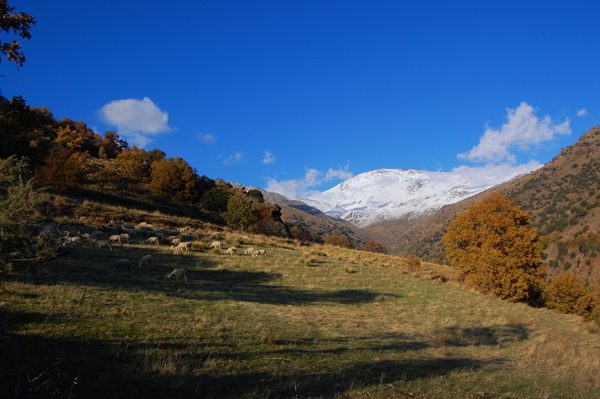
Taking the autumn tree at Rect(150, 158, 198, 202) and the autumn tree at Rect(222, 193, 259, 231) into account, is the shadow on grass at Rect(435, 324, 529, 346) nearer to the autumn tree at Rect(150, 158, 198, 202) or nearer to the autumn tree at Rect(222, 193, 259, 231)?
the autumn tree at Rect(222, 193, 259, 231)

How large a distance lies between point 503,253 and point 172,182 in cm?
6011

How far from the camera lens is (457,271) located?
35.1m

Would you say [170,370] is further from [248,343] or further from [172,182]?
[172,182]

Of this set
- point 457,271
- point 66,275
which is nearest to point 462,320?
point 66,275

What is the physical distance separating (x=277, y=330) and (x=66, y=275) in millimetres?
7531

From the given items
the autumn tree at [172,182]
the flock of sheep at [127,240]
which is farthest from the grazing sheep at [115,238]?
the autumn tree at [172,182]

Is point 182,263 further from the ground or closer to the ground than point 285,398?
further from the ground

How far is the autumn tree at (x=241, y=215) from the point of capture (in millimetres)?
45844

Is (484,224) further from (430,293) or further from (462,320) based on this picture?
(462,320)

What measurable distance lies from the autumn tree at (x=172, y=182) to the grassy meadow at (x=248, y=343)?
52.3 meters

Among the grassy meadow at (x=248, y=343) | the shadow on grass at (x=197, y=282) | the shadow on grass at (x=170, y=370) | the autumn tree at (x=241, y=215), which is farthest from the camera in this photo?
the autumn tree at (x=241, y=215)

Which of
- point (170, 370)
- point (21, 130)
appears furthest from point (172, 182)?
point (170, 370)

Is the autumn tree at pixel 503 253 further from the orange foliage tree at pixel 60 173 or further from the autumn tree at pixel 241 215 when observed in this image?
the orange foliage tree at pixel 60 173

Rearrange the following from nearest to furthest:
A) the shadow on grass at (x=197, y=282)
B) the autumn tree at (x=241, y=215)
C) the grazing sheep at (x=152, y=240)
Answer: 1. the shadow on grass at (x=197, y=282)
2. the grazing sheep at (x=152, y=240)
3. the autumn tree at (x=241, y=215)
